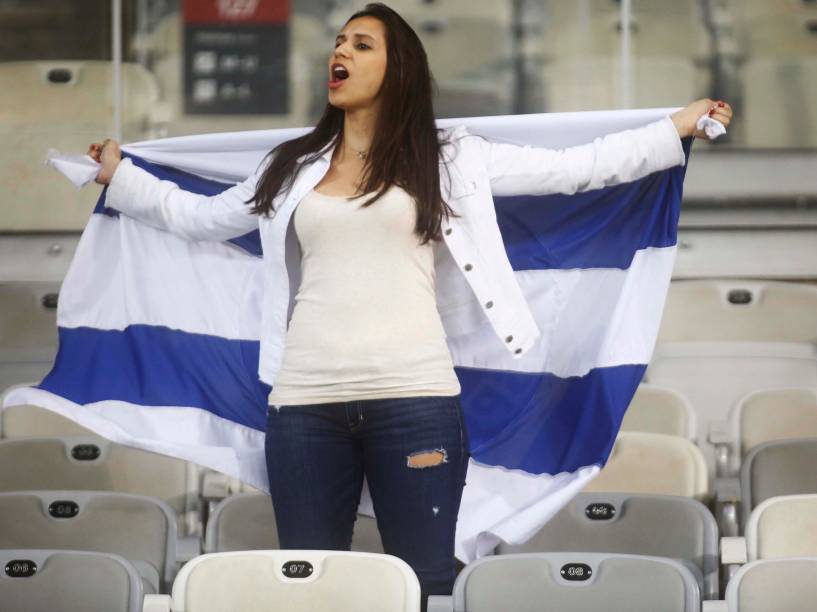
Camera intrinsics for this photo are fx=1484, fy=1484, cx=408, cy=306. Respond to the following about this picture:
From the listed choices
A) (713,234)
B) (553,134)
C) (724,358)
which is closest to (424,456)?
(553,134)

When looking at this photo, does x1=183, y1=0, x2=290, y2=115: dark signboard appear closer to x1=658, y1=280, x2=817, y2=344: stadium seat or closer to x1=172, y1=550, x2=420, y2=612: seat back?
x1=658, y1=280, x2=817, y2=344: stadium seat

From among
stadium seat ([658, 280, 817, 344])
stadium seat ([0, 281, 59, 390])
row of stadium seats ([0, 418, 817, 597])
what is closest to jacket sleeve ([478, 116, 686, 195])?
row of stadium seats ([0, 418, 817, 597])

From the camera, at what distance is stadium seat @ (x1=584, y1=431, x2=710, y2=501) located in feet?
14.1

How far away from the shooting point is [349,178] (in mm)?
3082

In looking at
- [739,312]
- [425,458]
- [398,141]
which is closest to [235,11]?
[739,312]

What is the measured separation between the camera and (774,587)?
308 cm

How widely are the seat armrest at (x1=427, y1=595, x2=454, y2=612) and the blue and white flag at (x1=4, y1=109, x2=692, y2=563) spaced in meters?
0.39

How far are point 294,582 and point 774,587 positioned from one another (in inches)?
39.1

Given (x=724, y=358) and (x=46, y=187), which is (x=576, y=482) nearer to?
(x=724, y=358)

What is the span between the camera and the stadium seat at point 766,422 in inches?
189

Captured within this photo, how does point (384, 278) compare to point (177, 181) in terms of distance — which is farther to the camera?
point (177, 181)

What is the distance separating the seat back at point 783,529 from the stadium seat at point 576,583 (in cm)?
45

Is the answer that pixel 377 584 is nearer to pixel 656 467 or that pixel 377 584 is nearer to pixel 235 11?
pixel 656 467

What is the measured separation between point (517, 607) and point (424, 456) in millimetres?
480
